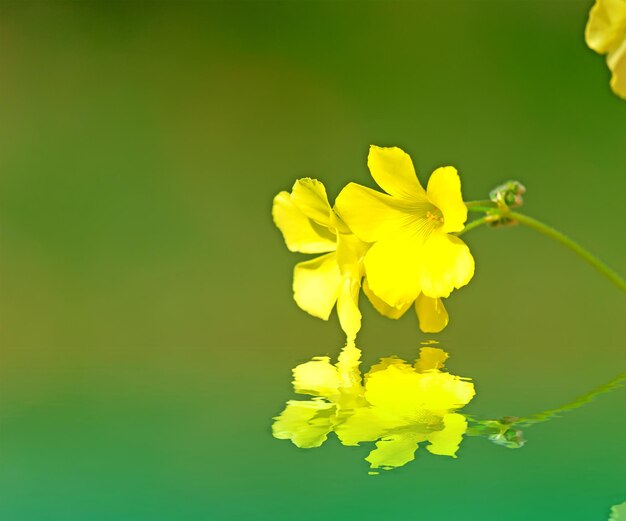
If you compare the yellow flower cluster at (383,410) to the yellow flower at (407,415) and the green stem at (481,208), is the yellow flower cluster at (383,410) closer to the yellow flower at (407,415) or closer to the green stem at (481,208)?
the yellow flower at (407,415)

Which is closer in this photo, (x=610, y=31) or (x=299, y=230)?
(x=610, y=31)

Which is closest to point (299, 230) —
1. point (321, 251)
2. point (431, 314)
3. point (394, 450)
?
point (321, 251)

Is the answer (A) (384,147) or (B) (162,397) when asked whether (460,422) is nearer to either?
(A) (384,147)

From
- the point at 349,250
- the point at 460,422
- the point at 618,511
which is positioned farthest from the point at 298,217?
the point at 618,511

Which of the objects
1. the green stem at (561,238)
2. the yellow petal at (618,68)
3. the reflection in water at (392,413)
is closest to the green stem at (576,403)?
the reflection in water at (392,413)

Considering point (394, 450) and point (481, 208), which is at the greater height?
point (481, 208)

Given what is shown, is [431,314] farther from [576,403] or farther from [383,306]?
[576,403]

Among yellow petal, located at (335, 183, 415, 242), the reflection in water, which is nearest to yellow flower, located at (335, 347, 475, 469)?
the reflection in water
